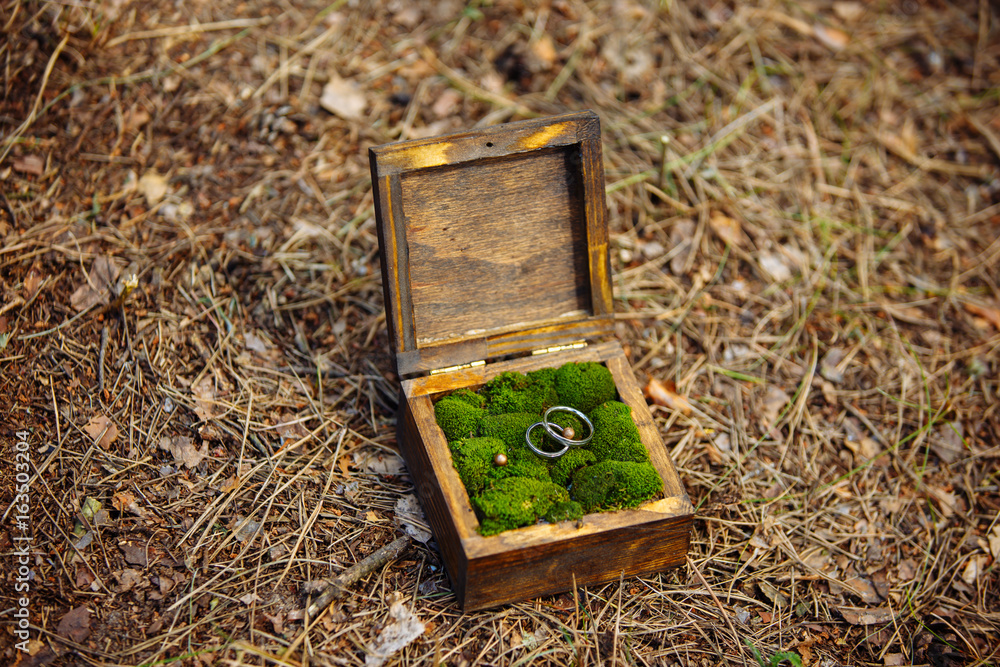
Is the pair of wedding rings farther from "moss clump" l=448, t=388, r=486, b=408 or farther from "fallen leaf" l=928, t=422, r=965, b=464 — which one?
"fallen leaf" l=928, t=422, r=965, b=464

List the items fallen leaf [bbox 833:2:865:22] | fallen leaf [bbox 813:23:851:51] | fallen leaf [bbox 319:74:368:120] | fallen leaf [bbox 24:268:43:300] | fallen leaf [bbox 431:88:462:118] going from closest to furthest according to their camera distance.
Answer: fallen leaf [bbox 24:268:43:300] < fallen leaf [bbox 319:74:368:120] < fallen leaf [bbox 431:88:462:118] < fallen leaf [bbox 813:23:851:51] < fallen leaf [bbox 833:2:865:22]

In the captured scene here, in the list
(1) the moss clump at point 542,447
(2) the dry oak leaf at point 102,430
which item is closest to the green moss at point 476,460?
(1) the moss clump at point 542,447

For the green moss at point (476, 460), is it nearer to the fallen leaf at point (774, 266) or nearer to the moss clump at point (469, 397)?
the moss clump at point (469, 397)

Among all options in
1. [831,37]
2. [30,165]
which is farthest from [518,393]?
[831,37]

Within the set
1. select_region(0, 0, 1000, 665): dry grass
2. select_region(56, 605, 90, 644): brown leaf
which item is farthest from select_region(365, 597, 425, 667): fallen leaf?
select_region(56, 605, 90, 644): brown leaf

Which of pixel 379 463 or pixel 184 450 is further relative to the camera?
pixel 379 463

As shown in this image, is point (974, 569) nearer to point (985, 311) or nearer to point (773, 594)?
point (773, 594)

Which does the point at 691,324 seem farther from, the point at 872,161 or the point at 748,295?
the point at 872,161
